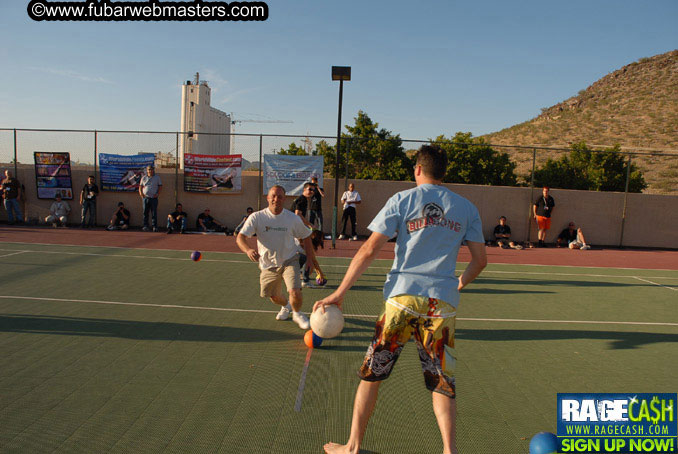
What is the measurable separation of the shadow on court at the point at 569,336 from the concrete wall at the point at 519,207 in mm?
11149

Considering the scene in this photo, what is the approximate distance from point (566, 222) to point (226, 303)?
573 inches

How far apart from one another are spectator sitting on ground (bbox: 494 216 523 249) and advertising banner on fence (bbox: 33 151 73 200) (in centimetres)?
1607

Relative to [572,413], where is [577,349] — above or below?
below

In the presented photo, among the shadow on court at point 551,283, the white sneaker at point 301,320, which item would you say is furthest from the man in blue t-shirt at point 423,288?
the shadow on court at point 551,283

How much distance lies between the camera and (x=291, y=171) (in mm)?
17359

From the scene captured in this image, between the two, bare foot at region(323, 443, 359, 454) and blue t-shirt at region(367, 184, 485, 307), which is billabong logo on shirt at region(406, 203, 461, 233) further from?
bare foot at region(323, 443, 359, 454)

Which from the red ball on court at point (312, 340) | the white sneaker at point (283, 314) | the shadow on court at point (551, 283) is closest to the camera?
the red ball on court at point (312, 340)

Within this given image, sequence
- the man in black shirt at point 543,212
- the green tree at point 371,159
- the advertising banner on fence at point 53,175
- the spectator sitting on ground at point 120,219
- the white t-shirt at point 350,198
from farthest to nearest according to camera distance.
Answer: the green tree at point 371,159
the advertising banner on fence at point 53,175
the spectator sitting on ground at point 120,219
the man in black shirt at point 543,212
the white t-shirt at point 350,198

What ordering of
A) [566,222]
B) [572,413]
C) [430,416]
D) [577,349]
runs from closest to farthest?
[572,413], [430,416], [577,349], [566,222]

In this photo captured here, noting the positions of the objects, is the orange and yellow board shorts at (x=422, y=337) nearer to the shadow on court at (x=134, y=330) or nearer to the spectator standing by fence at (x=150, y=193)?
the shadow on court at (x=134, y=330)

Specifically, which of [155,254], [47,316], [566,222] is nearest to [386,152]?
[566,222]

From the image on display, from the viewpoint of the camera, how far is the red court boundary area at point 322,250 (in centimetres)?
1330

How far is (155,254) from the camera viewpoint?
12.0 meters

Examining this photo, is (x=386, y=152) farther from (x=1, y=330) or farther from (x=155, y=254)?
(x=1, y=330)
